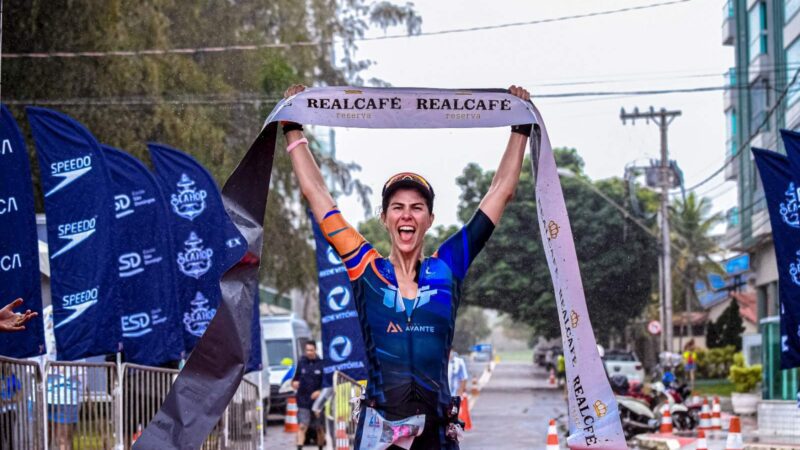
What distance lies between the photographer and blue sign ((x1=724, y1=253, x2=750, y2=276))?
56.2 m

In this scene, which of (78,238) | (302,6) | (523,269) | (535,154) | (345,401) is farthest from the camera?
(523,269)

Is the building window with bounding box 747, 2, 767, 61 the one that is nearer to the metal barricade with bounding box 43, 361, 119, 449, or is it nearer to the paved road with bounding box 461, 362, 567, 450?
the paved road with bounding box 461, 362, 567, 450

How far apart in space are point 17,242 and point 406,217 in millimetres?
7102

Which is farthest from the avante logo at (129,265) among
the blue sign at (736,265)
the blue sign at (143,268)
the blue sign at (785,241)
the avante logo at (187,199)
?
the blue sign at (736,265)

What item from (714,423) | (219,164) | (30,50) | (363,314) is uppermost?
(30,50)

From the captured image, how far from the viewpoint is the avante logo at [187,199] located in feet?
57.1

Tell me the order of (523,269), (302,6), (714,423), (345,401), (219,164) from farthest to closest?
1. (523,269)
2. (302,6)
3. (219,164)
4. (714,423)
5. (345,401)

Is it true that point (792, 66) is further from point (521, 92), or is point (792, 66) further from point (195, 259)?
A: point (521, 92)

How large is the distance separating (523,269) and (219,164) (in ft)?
96.5

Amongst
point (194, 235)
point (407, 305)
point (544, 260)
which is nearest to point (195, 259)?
point (194, 235)

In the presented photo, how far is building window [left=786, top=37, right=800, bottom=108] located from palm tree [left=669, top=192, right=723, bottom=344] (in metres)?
29.1

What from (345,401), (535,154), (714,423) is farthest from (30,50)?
(535,154)

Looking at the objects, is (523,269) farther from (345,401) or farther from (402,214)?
(402,214)

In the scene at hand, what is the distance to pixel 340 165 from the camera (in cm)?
3850
